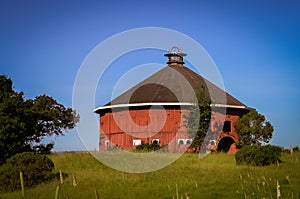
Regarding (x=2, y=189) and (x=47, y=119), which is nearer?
(x=2, y=189)

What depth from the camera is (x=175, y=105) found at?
121ft

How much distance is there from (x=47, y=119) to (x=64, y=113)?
187 centimetres

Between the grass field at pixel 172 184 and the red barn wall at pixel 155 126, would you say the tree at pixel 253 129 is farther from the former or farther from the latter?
the grass field at pixel 172 184

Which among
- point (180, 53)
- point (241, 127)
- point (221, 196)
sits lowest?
point (221, 196)

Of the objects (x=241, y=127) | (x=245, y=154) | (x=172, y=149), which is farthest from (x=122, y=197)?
(x=241, y=127)

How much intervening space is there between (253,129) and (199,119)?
5.52m

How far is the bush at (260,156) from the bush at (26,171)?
835 centimetres

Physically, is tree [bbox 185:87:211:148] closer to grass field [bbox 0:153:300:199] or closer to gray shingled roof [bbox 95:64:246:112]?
gray shingled roof [bbox 95:64:246:112]

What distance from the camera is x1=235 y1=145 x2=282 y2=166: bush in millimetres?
18312

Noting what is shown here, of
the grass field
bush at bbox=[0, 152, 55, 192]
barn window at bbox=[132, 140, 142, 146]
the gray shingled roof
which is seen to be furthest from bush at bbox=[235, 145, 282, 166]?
barn window at bbox=[132, 140, 142, 146]

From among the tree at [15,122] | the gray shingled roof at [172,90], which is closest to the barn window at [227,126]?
the gray shingled roof at [172,90]

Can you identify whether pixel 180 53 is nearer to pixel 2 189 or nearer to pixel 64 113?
pixel 64 113

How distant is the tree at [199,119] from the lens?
32.8 metres

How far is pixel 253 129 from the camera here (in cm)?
3547
